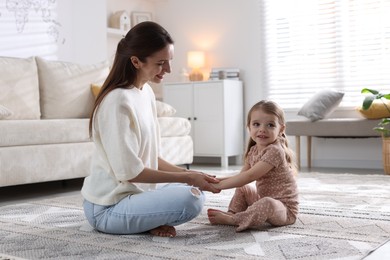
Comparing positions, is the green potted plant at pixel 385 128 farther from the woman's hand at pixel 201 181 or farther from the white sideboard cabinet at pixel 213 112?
the woman's hand at pixel 201 181

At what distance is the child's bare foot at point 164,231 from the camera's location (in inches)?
73.9

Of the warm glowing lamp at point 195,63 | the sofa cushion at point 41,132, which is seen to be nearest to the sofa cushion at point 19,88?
the sofa cushion at point 41,132

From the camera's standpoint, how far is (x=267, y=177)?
2049mm

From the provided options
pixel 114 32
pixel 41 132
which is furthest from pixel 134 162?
pixel 114 32

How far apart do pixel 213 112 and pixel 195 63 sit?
0.66m

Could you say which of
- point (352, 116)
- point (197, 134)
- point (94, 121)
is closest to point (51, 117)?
point (197, 134)

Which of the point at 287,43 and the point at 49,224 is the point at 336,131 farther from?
the point at 49,224

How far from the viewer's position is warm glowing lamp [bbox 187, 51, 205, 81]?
5.72 meters

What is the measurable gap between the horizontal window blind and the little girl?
320 cm

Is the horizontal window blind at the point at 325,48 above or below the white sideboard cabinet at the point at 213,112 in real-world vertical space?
above

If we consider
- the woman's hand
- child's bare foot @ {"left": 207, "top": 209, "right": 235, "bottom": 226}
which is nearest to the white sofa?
child's bare foot @ {"left": 207, "top": 209, "right": 235, "bottom": 226}

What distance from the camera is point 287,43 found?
546cm

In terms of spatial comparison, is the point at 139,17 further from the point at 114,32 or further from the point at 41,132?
the point at 41,132

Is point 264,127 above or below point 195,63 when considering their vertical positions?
below
